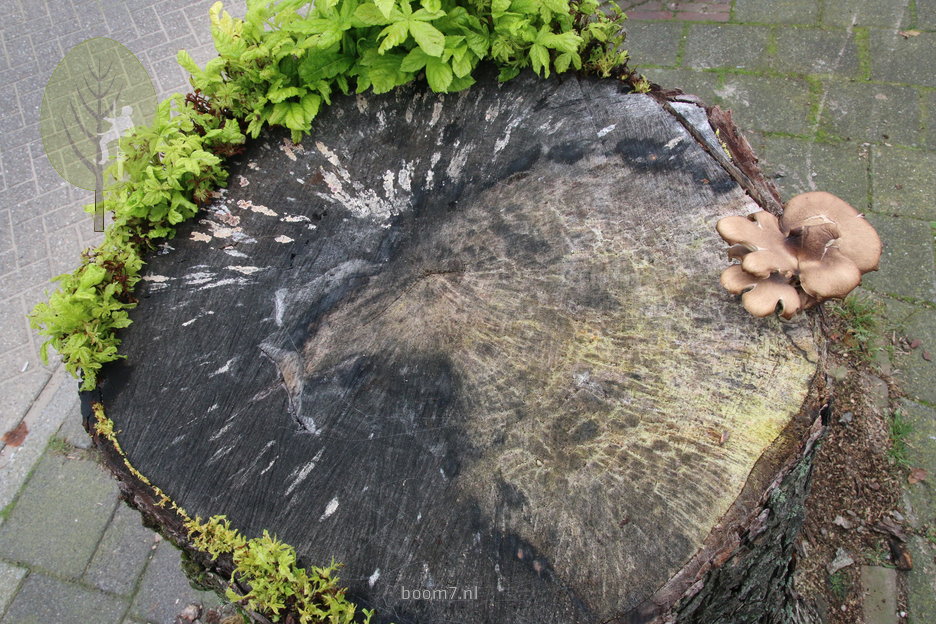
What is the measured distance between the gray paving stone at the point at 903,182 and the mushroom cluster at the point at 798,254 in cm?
235

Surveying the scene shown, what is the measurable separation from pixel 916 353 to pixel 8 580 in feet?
15.9

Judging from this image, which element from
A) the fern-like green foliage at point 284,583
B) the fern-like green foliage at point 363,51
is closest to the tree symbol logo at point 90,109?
the fern-like green foliage at point 363,51

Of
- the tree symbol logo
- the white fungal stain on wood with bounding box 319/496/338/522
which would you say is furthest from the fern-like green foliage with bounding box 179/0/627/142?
the white fungal stain on wood with bounding box 319/496/338/522

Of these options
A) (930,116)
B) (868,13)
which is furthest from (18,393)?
(868,13)

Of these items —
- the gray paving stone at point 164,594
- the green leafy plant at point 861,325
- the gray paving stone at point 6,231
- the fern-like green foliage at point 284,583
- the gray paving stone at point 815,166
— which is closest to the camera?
the fern-like green foliage at point 284,583

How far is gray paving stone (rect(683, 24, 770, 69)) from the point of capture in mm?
4578

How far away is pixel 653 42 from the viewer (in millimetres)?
4801

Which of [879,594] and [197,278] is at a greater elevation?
[197,278]

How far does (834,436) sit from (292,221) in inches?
109

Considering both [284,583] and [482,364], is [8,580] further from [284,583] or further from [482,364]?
[482,364]

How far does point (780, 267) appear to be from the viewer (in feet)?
5.98

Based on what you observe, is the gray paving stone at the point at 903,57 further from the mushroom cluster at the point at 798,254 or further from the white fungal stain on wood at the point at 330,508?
the white fungal stain on wood at the point at 330,508

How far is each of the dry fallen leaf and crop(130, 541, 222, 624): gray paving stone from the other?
1.20 m

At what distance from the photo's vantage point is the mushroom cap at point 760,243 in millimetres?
1789
